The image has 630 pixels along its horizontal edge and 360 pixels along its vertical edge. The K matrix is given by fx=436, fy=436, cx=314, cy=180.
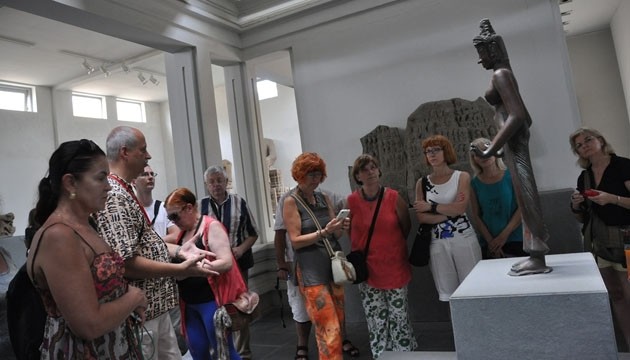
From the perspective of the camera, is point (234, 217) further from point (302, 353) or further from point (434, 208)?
point (434, 208)

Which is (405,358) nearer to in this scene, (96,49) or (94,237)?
(94,237)

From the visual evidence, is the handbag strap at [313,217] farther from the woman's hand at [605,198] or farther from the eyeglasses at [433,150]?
the woman's hand at [605,198]

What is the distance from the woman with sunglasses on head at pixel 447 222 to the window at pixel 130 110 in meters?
11.4

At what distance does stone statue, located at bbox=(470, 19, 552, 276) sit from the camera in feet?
7.02

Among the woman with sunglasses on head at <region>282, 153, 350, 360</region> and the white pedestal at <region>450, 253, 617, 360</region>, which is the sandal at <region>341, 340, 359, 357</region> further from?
the white pedestal at <region>450, 253, 617, 360</region>

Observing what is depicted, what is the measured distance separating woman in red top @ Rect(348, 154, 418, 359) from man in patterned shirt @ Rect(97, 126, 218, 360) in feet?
4.87

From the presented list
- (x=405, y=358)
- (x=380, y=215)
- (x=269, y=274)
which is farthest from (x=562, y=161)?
(x=269, y=274)

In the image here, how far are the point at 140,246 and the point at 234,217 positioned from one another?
209 cm

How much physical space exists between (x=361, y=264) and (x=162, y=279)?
159 cm

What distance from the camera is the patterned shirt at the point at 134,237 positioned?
1.99m

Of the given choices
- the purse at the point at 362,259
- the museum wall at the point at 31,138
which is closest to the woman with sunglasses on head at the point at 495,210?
the purse at the point at 362,259

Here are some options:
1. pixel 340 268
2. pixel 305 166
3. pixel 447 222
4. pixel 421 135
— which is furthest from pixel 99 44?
pixel 447 222

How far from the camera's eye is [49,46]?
26.6ft

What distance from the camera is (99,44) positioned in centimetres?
825
